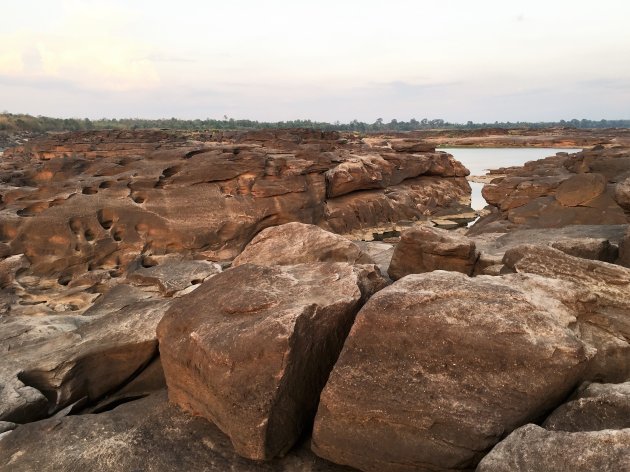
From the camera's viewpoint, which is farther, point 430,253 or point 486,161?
point 486,161

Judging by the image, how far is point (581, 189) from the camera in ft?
59.4

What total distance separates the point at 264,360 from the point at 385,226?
26181 mm

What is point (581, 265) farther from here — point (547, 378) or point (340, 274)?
point (340, 274)

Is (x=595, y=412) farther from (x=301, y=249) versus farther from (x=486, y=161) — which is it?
(x=486, y=161)

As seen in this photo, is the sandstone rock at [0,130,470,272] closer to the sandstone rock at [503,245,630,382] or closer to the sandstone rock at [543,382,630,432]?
the sandstone rock at [503,245,630,382]

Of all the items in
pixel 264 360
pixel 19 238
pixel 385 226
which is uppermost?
pixel 264 360

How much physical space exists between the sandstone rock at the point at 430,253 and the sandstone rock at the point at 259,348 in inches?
86.2

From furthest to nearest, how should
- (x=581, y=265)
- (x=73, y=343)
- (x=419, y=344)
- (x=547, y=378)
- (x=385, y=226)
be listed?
(x=385, y=226), (x=73, y=343), (x=581, y=265), (x=419, y=344), (x=547, y=378)

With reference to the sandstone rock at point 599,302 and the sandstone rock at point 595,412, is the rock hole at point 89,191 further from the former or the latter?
the sandstone rock at point 595,412

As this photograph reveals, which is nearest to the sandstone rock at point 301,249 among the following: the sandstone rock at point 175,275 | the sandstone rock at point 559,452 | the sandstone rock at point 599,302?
the sandstone rock at point 175,275

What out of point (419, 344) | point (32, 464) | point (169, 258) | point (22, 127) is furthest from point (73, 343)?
point (22, 127)

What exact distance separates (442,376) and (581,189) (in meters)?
16.1

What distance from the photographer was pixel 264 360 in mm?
5133

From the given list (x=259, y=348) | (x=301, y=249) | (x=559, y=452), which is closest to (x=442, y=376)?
(x=559, y=452)
